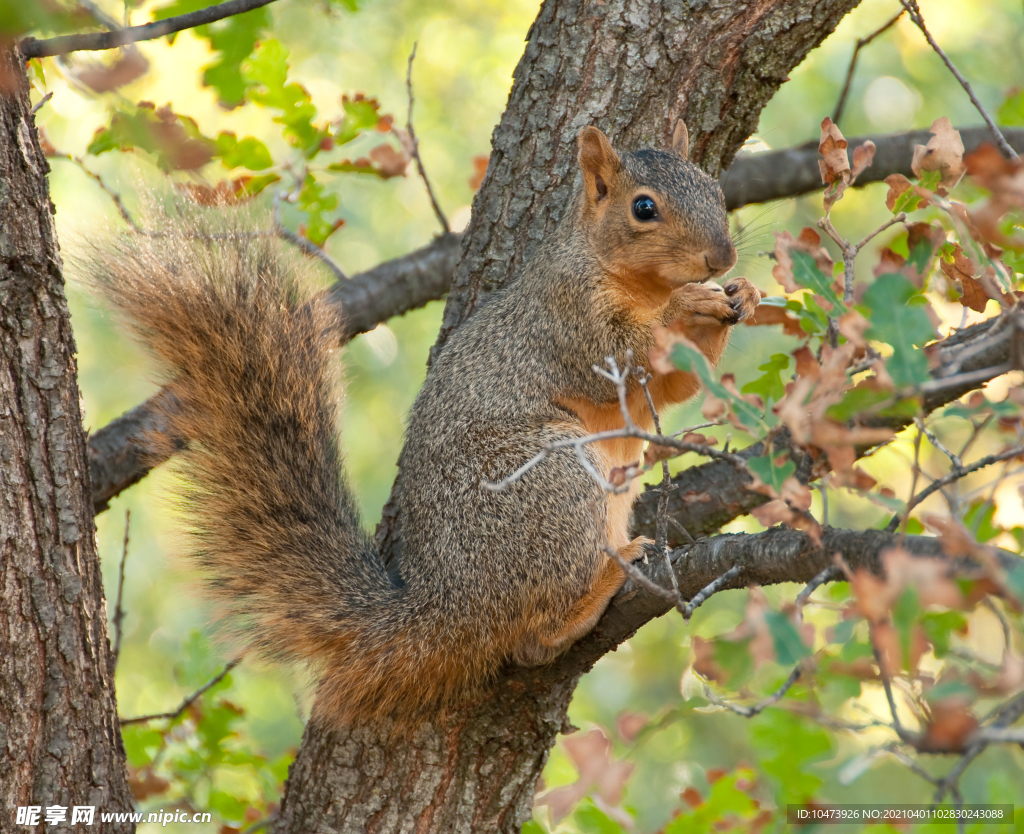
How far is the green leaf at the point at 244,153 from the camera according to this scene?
279 centimetres

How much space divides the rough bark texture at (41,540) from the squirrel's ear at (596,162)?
1246 millimetres

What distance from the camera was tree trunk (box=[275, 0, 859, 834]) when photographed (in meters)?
2.22

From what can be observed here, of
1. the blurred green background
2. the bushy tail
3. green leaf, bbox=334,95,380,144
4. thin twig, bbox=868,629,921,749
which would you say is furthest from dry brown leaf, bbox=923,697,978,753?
the blurred green background

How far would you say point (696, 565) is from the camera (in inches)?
68.8

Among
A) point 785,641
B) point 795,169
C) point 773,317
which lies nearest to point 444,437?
point 773,317

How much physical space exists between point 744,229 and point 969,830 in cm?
166

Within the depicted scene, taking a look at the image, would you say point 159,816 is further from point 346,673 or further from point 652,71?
point 652,71

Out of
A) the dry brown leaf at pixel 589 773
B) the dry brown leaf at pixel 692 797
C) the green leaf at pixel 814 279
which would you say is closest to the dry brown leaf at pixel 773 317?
the green leaf at pixel 814 279

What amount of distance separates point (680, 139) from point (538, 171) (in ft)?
1.29

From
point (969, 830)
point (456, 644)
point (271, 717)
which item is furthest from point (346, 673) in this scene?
point (271, 717)

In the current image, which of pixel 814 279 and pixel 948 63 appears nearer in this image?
pixel 814 279

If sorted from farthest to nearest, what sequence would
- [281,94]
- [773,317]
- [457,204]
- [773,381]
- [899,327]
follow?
[457,204] < [281,94] < [773,381] < [773,317] < [899,327]

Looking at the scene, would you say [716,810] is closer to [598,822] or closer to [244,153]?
[598,822]

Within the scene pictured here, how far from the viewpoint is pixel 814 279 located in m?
1.40
